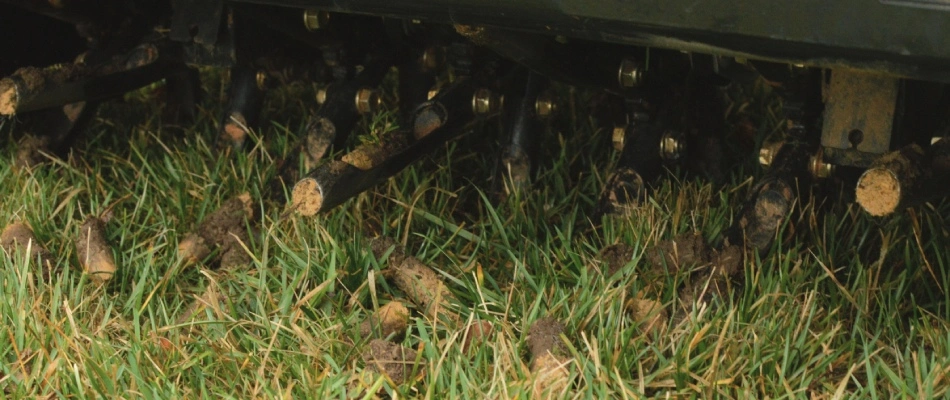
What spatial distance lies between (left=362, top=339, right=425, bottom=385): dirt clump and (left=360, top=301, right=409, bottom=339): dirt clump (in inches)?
3.2

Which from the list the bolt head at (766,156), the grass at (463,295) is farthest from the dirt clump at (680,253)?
the bolt head at (766,156)

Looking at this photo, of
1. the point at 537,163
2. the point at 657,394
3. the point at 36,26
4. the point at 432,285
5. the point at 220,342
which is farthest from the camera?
the point at 36,26

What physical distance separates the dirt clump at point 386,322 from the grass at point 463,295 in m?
0.03

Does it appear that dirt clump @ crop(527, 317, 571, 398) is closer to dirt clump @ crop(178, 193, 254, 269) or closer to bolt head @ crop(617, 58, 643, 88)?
bolt head @ crop(617, 58, 643, 88)

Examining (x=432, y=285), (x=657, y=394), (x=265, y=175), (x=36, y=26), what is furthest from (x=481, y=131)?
(x=657, y=394)

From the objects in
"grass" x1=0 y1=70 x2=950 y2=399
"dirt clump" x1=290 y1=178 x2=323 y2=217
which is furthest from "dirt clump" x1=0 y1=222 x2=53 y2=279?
"dirt clump" x1=290 y1=178 x2=323 y2=217

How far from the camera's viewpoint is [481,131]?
9.25 feet

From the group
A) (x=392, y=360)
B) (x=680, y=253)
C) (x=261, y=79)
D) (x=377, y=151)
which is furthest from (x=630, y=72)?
(x=261, y=79)

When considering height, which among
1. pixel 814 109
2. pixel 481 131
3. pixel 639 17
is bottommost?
pixel 481 131

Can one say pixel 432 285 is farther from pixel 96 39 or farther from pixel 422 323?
pixel 96 39

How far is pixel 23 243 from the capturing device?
2.24 m

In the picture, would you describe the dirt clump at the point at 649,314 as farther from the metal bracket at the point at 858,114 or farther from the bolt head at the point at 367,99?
the bolt head at the point at 367,99

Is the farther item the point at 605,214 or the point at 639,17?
the point at 605,214

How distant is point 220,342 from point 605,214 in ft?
2.48
